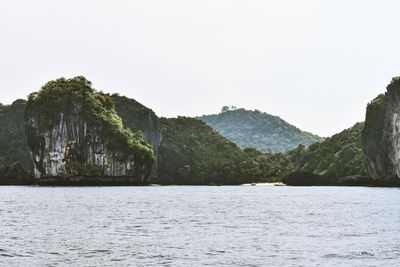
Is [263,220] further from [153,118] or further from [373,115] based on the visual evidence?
[153,118]

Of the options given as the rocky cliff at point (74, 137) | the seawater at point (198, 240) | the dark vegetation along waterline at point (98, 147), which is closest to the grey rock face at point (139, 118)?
the dark vegetation along waterline at point (98, 147)

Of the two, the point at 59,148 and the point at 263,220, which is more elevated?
the point at 59,148

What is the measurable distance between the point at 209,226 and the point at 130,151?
3952 inches

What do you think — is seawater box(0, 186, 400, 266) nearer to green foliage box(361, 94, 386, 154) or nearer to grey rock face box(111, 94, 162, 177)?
green foliage box(361, 94, 386, 154)

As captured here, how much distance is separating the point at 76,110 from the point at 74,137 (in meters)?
6.73

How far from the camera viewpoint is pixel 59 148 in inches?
4759

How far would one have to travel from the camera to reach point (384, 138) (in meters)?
110

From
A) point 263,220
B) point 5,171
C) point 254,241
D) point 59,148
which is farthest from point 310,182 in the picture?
point 254,241

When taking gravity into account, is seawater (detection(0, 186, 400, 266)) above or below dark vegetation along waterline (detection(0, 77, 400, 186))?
below

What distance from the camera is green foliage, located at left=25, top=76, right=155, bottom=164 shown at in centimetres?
12156

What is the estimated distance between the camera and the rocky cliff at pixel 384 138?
342 ft

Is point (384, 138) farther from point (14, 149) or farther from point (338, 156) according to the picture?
point (14, 149)

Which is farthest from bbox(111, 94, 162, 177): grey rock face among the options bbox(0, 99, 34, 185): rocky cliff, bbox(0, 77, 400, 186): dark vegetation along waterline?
bbox(0, 99, 34, 185): rocky cliff

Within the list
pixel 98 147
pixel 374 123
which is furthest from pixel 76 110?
pixel 374 123
